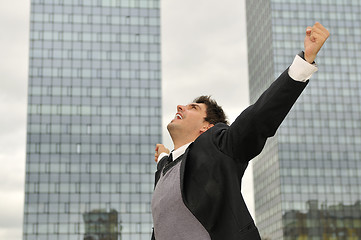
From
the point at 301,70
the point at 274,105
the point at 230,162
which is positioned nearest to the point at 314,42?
the point at 301,70

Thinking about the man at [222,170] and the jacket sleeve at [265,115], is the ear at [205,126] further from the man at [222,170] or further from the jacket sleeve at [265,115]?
the jacket sleeve at [265,115]

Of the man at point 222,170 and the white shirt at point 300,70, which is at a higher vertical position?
the white shirt at point 300,70

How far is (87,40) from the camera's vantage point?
98.4 meters

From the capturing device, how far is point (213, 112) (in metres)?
4.70

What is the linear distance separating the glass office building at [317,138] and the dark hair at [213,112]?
103 meters

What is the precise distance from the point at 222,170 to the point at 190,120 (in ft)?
2.36

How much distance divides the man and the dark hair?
0.29m

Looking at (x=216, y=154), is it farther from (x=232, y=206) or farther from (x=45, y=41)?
(x=45, y=41)

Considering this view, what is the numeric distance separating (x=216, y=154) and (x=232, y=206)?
35cm

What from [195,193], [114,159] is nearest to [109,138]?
[114,159]

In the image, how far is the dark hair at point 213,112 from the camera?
4.65 m

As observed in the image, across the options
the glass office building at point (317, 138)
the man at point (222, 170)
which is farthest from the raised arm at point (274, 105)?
the glass office building at point (317, 138)

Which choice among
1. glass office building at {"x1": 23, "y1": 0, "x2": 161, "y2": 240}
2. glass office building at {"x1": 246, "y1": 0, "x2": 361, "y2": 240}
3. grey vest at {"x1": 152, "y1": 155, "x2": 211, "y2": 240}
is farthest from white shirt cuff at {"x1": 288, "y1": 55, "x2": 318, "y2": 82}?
glass office building at {"x1": 246, "y1": 0, "x2": 361, "y2": 240}

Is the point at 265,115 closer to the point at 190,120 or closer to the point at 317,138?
the point at 190,120
